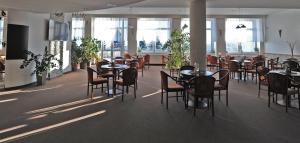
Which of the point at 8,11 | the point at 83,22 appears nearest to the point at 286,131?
the point at 8,11

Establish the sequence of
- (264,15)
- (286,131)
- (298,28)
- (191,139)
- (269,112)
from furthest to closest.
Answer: (264,15)
(298,28)
(269,112)
(286,131)
(191,139)

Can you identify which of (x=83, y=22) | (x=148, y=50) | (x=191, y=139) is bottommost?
(x=191, y=139)

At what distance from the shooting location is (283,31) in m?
12.2

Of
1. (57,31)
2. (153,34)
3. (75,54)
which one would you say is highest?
(153,34)

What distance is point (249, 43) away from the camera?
1477 centimetres

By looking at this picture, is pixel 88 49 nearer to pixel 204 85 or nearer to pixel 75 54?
pixel 75 54

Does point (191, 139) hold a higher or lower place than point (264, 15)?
lower

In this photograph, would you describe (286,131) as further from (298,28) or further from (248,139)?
(298,28)

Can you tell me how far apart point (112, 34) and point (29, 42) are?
7.45m

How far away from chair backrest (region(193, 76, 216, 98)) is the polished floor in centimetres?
46

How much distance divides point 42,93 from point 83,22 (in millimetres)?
8471

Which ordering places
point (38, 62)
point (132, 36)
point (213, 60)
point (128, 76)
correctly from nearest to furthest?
1. point (128, 76)
2. point (38, 62)
3. point (213, 60)
4. point (132, 36)

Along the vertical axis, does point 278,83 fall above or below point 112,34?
below

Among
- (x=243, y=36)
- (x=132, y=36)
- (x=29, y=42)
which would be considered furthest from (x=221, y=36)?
(x=29, y=42)
